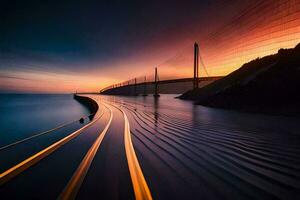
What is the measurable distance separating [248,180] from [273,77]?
16.2m

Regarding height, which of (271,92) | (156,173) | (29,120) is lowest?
(29,120)

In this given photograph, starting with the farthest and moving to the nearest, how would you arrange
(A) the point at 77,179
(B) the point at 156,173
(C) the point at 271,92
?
(C) the point at 271,92
(B) the point at 156,173
(A) the point at 77,179

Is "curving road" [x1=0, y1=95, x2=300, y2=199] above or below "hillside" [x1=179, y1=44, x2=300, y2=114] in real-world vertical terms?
below

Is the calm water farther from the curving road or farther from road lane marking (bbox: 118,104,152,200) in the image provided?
road lane marking (bbox: 118,104,152,200)

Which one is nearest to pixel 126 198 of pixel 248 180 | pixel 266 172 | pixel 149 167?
pixel 149 167

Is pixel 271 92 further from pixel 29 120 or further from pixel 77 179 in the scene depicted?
pixel 29 120

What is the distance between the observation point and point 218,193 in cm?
200

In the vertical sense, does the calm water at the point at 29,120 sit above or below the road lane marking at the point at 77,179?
below

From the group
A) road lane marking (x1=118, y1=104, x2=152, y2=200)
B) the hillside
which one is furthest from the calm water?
the hillside

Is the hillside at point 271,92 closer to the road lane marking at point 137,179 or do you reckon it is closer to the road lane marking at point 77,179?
the road lane marking at point 137,179

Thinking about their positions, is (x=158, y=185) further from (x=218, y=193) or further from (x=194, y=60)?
(x=194, y=60)

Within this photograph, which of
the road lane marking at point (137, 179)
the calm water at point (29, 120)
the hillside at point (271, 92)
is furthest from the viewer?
the calm water at point (29, 120)

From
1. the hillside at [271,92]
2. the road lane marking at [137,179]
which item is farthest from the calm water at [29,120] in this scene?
the hillside at [271,92]

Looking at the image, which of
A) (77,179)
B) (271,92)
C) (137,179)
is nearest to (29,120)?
(77,179)
